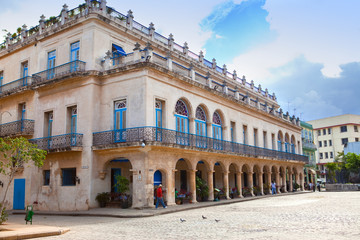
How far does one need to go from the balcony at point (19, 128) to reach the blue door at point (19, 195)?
306 cm

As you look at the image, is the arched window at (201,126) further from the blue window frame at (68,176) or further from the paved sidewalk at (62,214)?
the blue window frame at (68,176)

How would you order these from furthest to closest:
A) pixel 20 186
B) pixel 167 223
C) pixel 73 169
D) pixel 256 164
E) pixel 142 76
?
pixel 256 164, pixel 20 186, pixel 73 169, pixel 142 76, pixel 167 223

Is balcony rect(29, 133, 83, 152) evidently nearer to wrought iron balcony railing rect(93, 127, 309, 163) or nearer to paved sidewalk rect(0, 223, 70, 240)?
wrought iron balcony railing rect(93, 127, 309, 163)

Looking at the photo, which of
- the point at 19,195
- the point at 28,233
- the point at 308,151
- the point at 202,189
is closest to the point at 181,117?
Result: the point at 202,189

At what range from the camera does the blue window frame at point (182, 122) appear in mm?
20453

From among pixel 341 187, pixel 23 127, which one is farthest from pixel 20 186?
pixel 341 187

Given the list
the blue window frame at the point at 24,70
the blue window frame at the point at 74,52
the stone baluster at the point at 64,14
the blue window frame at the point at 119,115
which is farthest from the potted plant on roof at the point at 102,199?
the stone baluster at the point at 64,14

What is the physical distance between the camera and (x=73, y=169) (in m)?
20.1

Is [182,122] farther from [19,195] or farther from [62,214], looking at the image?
[19,195]

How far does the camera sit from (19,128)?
22578 millimetres

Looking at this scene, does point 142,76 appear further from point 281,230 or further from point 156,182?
point 281,230

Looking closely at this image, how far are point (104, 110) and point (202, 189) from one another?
26.6ft

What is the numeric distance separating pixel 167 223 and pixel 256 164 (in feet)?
60.5

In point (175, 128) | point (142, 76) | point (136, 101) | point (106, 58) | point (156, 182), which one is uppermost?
point (106, 58)
